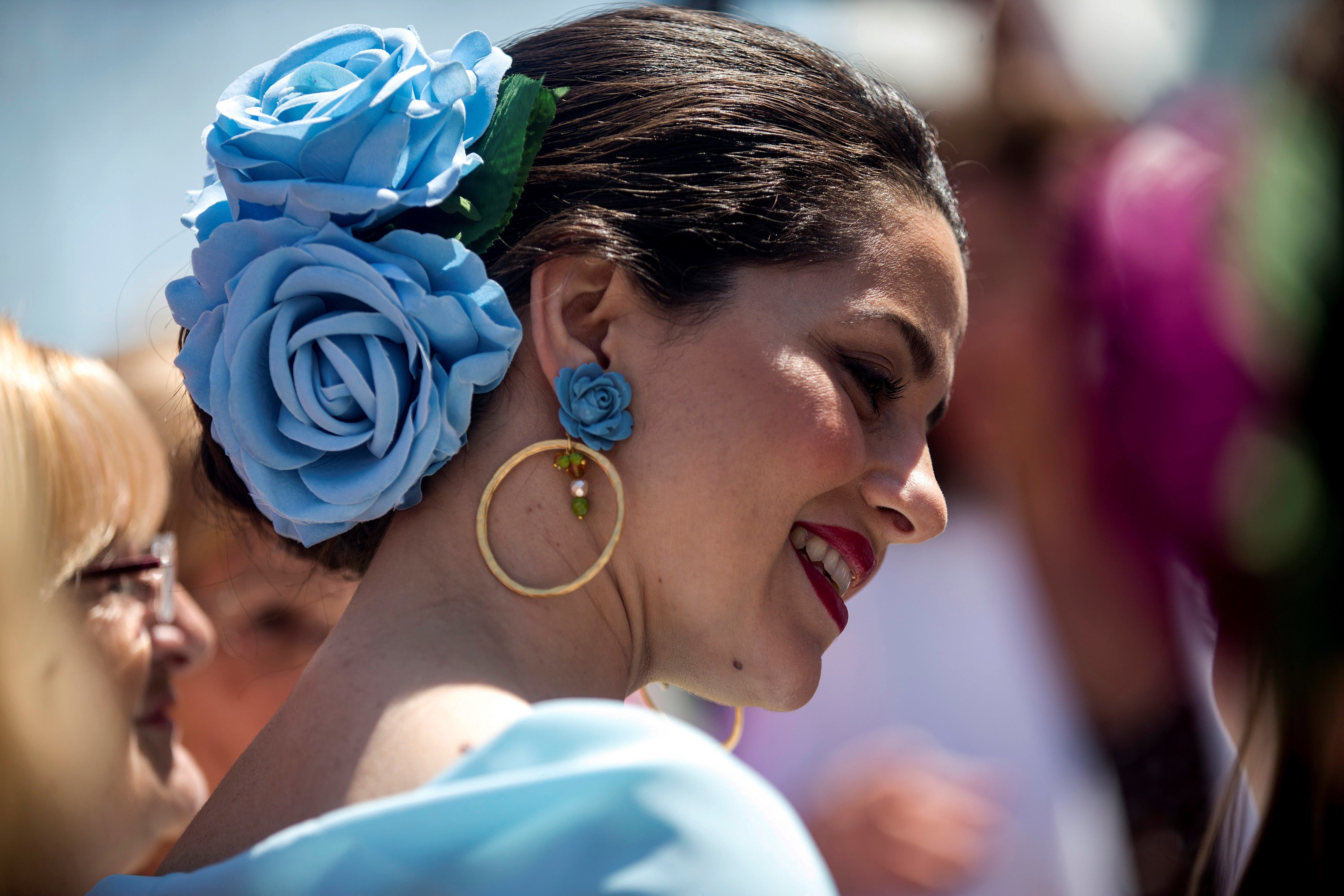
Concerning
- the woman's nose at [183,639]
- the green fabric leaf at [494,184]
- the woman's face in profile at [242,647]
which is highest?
the green fabric leaf at [494,184]

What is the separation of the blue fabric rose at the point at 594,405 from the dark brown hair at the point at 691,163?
135 mm

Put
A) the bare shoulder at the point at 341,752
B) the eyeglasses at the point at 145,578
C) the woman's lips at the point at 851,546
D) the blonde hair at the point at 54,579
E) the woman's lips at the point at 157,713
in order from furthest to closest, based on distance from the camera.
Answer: the woman's lips at the point at 157,713, the eyeglasses at the point at 145,578, the blonde hair at the point at 54,579, the woman's lips at the point at 851,546, the bare shoulder at the point at 341,752

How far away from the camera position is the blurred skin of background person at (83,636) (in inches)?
78.1

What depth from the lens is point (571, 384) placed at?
1.41m

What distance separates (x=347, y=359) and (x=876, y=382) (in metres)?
0.74

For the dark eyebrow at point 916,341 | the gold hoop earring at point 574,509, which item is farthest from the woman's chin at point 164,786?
the dark eyebrow at point 916,341

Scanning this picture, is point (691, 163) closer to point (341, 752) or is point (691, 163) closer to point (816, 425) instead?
point (816, 425)

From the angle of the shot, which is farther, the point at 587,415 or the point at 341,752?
the point at 587,415

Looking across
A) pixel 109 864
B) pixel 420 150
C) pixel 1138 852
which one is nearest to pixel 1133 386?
pixel 1138 852

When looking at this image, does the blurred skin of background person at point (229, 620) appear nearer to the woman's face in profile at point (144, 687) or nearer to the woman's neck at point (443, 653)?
the woman's face in profile at point (144, 687)

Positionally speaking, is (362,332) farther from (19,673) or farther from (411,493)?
(19,673)

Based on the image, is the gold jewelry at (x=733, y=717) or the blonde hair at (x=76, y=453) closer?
the gold jewelry at (x=733, y=717)

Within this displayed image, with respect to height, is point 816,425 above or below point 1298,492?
above

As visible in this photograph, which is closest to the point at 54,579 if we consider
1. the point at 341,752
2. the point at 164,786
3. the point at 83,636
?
the point at 83,636
